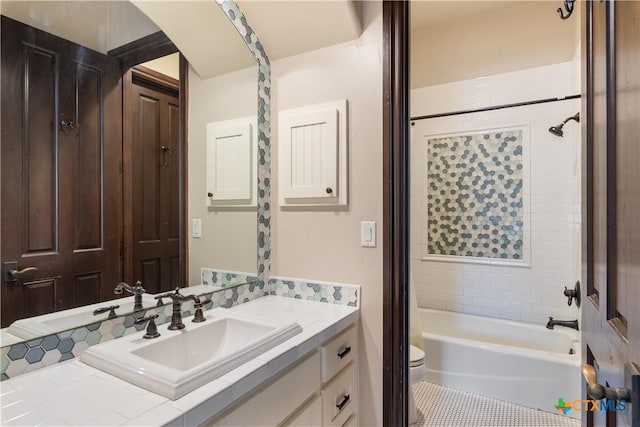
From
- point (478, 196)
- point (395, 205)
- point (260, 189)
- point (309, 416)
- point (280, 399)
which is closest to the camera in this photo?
point (280, 399)

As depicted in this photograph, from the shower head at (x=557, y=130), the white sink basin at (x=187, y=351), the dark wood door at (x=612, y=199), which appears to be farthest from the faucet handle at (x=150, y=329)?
the shower head at (x=557, y=130)

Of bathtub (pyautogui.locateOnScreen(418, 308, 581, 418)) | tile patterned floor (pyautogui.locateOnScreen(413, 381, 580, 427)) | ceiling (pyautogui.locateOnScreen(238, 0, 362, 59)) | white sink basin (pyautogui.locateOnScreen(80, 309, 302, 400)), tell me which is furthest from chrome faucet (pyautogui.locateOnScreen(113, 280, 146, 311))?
bathtub (pyautogui.locateOnScreen(418, 308, 581, 418))

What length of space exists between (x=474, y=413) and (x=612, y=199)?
193cm

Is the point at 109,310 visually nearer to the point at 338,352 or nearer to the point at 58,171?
the point at 58,171

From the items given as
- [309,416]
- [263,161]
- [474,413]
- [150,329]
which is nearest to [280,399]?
[309,416]

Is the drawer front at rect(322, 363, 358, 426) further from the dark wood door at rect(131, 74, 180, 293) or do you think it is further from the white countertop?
the dark wood door at rect(131, 74, 180, 293)

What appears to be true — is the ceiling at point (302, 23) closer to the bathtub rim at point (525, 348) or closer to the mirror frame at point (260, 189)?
the mirror frame at point (260, 189)

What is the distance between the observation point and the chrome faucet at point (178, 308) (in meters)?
1.21

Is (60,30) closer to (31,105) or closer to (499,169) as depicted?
(31,105)

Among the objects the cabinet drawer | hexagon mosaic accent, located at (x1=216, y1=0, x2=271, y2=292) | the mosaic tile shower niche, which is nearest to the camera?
the cabinet drawer

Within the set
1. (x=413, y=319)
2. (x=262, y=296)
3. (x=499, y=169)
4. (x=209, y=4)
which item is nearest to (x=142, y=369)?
(x=262, y=296)

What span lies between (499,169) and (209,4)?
237cm

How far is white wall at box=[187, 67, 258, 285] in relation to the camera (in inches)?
58.1

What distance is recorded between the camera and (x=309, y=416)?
3.85 ft
